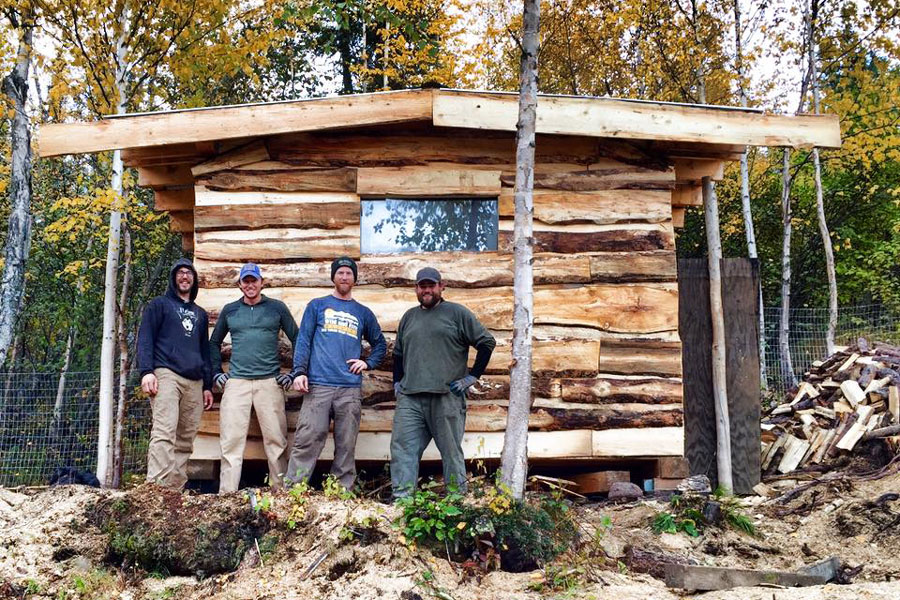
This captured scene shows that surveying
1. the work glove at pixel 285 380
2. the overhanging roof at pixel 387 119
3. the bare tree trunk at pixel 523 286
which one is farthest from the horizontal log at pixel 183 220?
the bare tree trunk at pixel 523 286

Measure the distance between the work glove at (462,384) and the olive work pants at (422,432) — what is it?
0.19 ft

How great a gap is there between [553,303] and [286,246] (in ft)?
8.12

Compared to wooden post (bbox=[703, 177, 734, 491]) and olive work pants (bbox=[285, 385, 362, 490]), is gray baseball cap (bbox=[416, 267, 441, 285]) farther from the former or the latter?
wooden post (bbox=[703, 177, 734, 491])

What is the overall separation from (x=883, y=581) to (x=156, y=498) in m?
4.74

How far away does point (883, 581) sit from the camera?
5.17 metres

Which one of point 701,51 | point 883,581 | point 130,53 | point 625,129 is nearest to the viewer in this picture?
point 883,581

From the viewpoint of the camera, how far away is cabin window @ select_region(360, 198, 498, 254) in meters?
7.45

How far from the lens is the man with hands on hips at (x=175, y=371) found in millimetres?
6570

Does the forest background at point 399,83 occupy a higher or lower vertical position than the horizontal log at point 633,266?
higher

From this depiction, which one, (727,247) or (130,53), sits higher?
(130,53)

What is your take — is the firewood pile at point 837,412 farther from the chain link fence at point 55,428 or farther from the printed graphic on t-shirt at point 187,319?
the printed graphic on t-shirt at point 187,319

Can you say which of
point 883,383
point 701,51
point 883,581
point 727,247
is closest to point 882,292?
point 727,247

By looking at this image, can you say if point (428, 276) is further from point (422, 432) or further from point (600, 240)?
point (600, 240)

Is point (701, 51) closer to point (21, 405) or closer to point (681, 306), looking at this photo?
point (681, 306)
